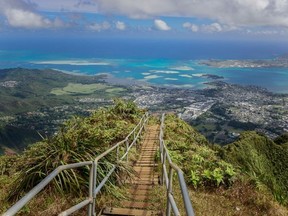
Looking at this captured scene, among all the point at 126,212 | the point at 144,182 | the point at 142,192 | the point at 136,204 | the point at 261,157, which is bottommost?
the point at 261,157

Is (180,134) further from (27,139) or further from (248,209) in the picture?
(27,139)

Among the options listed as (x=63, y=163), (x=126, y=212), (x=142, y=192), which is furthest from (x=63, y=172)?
(x=142, y=192)

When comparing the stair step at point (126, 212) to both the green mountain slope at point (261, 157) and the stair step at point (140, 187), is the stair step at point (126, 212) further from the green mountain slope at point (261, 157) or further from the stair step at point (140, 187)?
the green mountain slope at point (261, 157)

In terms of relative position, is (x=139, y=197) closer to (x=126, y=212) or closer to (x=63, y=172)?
(x=126, y=212)

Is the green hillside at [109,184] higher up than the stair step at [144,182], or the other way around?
the green hillside at [109,184]

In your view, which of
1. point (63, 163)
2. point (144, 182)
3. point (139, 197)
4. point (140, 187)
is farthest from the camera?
point (144, 182)

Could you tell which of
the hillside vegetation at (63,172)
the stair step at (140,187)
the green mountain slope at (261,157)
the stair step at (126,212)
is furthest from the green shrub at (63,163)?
the green mountain slope at (261,157)

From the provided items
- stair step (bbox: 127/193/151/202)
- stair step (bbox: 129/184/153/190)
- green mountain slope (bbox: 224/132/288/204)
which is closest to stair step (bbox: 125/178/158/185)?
stair step (bbox: 129/184/153/190)

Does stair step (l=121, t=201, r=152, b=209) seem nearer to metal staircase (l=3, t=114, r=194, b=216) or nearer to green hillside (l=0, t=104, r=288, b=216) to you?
metal staircase (l=3, t=114, r=194, b=216)

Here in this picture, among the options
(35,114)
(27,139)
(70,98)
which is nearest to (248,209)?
(27,139)
